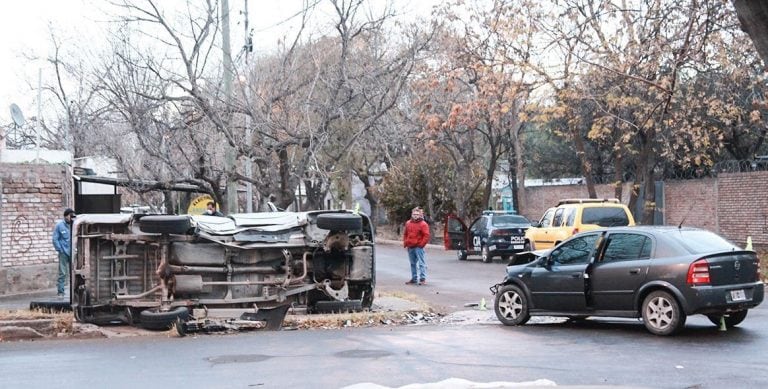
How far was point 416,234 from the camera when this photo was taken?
66.8ft

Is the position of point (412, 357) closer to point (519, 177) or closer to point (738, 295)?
point (738, 295)

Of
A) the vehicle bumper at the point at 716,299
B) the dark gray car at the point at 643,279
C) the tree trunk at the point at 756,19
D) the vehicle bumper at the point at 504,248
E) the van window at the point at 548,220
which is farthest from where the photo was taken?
the vehicle bumper at the point at 504,248

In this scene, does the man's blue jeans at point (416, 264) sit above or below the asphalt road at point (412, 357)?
above

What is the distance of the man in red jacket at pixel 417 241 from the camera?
66.6ft

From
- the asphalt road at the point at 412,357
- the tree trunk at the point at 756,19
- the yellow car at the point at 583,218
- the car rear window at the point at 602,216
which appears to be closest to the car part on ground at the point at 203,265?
the asphalt road at the point at 412,357

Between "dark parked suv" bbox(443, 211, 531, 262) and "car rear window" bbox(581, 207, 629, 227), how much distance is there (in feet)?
19.1

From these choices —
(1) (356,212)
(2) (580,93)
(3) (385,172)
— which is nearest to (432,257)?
(2) (580,93)

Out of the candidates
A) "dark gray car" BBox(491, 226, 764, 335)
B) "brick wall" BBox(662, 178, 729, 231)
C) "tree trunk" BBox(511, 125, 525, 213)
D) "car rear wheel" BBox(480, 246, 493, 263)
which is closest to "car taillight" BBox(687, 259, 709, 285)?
"dark gray car" BBox(491, 226, 764, 335)

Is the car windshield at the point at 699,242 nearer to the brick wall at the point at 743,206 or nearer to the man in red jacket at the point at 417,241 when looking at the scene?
the man in red jacket at the point at 417,241

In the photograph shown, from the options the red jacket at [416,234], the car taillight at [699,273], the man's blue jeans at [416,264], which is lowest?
the man's blue jeans at [416,264]

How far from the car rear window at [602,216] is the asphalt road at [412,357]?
25.2 ft

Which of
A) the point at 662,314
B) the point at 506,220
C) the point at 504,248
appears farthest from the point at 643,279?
the point at 506,220

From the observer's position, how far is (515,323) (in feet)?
43.4

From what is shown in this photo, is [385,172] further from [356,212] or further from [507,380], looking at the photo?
[507,380]
